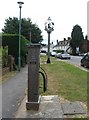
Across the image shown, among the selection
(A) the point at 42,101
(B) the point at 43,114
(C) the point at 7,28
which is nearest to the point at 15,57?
(A) the point at 42,101

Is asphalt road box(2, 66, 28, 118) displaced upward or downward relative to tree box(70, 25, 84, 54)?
downward

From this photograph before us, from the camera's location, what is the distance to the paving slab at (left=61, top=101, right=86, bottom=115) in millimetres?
7785

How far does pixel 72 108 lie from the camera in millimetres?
8250

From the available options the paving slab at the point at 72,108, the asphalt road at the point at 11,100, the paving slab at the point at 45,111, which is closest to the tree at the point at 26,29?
the asphalt road at the point at 11,100

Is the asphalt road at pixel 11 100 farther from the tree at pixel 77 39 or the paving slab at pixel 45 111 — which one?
the tree at pixel 77 39

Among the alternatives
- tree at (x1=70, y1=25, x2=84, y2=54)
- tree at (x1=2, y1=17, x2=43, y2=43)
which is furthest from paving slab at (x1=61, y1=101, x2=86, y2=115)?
tree at (x1=70, y1=25, x2=84, y2=54)

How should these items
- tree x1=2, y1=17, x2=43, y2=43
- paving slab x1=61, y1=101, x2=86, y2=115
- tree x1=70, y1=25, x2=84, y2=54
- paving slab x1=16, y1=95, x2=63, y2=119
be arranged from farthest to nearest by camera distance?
tree x1=70, y1=25, x2=84, y2=54, tree x1=2, y1=17, x2=43, y2=43, paving slab x1=61, y1=101, x2=86, y2=115, paving slab x1=16, y1=95, x2=63, y2=119

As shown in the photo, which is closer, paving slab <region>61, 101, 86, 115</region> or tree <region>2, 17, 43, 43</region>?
paving slab <region>61, 101, 86, 115</region>

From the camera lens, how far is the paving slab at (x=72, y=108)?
25.5 ft

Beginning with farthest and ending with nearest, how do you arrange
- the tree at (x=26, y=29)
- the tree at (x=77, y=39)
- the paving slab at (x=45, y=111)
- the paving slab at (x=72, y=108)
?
the tree at (x=77, y=39) < the tree at (x=26, y=29) < the paving slab at (x=72, y=108) < the paving slab at (x=45, y=111)

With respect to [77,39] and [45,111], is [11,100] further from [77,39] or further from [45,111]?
[77,39]

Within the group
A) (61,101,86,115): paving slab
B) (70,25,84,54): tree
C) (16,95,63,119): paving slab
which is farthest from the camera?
(70,25,84,54): tree

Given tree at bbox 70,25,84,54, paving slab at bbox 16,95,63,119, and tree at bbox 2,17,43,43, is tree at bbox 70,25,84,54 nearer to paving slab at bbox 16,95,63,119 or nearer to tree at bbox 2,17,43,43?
tree at bbox 2,17,43,43

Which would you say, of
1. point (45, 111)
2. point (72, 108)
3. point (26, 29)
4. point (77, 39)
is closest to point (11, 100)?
point (45, 111)
